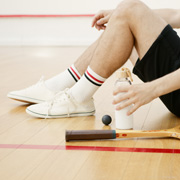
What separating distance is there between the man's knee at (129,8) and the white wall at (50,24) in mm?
4482

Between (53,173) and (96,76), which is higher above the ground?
(96,76)

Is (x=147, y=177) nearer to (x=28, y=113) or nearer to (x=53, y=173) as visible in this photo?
(x=53, y=173)

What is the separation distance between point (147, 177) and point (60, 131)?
2.05ft

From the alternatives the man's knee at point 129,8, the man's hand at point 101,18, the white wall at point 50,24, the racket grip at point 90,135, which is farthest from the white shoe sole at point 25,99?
the white wall at point 50,24

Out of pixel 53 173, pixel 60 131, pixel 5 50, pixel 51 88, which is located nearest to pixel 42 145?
pixel 60 131

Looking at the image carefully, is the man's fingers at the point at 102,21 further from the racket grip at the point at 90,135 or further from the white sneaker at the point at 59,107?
the racket grip at the point at 90,135

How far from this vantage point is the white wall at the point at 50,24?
246 inches

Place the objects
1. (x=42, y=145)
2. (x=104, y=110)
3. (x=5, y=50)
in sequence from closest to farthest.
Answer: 1. (x=42, y=145)
2. (x=104, y=110)
3. (x=5, y=50)

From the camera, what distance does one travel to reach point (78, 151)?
152 cm

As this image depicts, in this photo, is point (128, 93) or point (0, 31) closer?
point (128, 93)

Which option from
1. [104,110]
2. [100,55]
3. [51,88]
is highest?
[100,55]

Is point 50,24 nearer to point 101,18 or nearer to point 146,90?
point 101,18

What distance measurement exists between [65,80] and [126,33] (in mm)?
557

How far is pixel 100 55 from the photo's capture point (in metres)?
1.79
